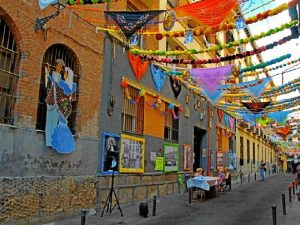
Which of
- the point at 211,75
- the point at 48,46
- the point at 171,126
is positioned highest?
the point at 211,75

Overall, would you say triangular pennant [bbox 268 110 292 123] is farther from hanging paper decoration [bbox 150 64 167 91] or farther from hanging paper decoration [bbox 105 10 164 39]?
hanging paper decoration [bbox 105 10 164 39]

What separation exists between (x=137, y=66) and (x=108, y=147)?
392 cm

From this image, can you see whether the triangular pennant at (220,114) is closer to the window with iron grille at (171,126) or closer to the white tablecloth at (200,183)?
the window with iron grille at (171,126)

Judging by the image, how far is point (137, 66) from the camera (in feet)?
47.3

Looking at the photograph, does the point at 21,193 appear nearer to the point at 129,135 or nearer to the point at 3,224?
the point at 3,224

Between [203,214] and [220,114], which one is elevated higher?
[220,114]

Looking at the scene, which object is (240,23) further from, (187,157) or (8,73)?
(187,157)

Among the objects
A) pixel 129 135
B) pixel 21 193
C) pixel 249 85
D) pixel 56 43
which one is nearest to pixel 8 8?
pixel 56 43

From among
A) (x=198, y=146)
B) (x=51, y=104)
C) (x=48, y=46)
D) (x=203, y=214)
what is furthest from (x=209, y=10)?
(x=198, y=146)

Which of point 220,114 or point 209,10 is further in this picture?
point 220,114

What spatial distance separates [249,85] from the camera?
15.3 meters

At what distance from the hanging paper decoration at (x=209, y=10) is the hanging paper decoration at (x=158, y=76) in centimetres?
649

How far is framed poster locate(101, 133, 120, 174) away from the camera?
1195cm

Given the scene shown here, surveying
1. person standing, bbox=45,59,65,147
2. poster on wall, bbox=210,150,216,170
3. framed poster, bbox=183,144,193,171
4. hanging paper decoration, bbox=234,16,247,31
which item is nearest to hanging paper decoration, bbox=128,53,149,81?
person standing, bbox=45,59,65,147
